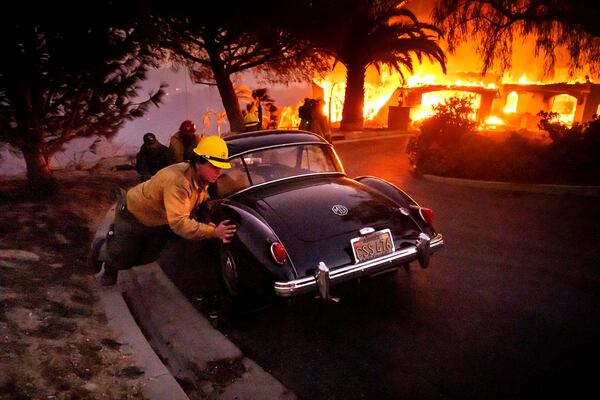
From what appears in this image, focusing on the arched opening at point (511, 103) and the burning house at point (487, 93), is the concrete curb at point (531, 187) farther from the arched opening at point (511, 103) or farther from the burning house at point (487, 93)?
the arched opening at point (511, 103)

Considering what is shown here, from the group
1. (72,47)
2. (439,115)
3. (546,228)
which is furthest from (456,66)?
(72,47)

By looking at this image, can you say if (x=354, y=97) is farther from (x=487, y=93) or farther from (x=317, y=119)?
(x=317, y=119)

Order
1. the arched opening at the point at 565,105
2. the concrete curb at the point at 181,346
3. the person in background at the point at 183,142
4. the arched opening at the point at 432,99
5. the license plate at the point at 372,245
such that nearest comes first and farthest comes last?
the concrete curb at the point at 181,346 → the license plate at the point at 372,245 → the person in background at the point at 183,142 → the arched opening at the point at 565,105 → the arched opening at the point at 432,99

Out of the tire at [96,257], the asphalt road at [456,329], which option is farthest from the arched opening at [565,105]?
the tire at [96,257]

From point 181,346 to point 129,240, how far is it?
4.05ft

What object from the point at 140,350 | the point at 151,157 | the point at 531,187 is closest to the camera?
the point at 140,350

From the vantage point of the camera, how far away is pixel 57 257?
4918 millimetres

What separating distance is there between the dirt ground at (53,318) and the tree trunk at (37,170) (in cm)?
65

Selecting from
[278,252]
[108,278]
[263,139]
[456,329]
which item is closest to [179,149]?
[263,139]

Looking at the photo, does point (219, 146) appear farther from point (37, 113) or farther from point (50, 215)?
point (37, 113)

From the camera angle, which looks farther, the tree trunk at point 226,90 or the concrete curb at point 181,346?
the tree trunk at point 226,90

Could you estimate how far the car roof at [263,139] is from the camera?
15.5 ft

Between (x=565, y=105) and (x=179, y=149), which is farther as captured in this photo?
(x=565, y=105)

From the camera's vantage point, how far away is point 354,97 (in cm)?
1986
